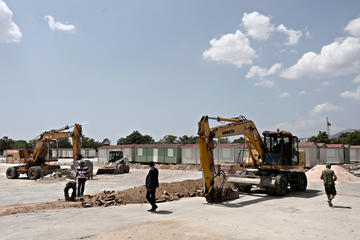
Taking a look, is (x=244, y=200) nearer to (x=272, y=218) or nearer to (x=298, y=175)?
(x=272, y=218)

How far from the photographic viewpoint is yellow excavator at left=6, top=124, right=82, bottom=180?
25.3m

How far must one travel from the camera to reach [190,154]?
41781 mm

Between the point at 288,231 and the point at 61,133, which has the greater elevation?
the point at 61,133

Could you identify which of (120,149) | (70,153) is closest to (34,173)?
(120,149)

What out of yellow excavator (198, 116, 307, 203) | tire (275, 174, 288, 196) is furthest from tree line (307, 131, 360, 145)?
tire (275, 174, 288, 196)

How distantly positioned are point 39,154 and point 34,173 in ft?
7.43

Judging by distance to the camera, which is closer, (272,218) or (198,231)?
(198,231)

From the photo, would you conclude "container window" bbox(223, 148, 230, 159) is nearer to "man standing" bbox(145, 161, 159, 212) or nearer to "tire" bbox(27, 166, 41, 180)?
"tire" bbox(27, 166, 41, 180)

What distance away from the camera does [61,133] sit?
26.5m

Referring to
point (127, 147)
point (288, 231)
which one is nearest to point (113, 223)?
point (288, 231)

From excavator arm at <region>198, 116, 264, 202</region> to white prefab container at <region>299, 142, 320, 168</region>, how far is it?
19460 millimetres

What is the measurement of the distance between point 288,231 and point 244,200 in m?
5.42

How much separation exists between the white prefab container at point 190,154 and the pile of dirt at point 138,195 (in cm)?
2489

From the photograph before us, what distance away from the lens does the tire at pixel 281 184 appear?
47.2 ft
